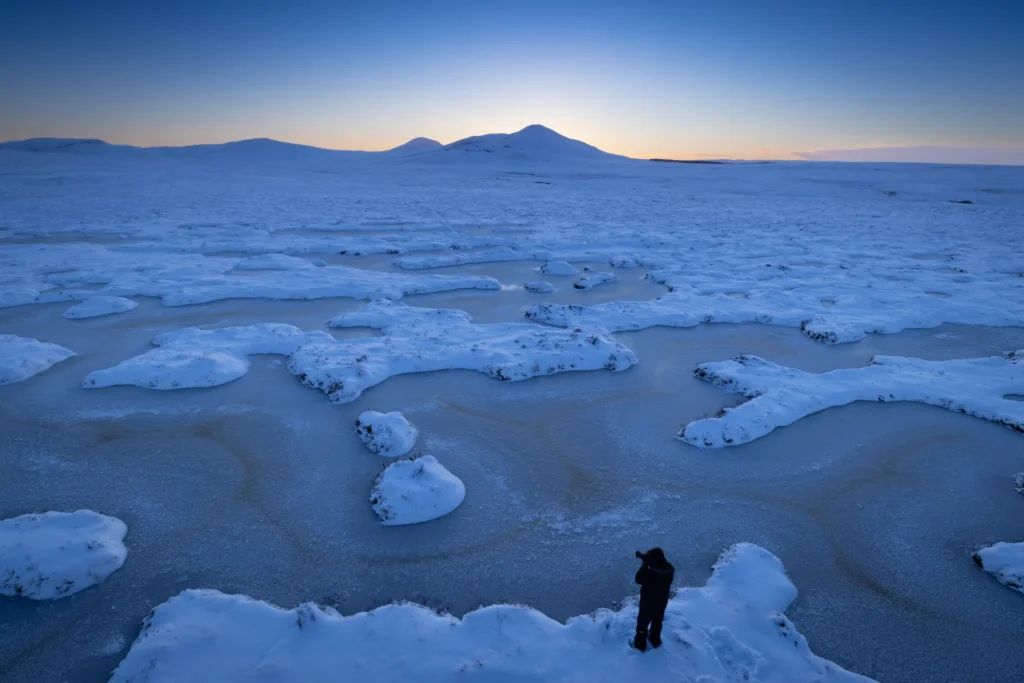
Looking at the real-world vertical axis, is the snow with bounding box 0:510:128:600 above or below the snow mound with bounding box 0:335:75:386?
below

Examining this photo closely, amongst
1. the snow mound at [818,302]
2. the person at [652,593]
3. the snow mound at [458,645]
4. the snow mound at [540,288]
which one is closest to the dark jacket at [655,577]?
the person at [652,593]

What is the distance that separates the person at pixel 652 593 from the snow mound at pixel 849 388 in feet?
11.0

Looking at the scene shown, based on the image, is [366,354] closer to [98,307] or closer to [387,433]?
[387,433]

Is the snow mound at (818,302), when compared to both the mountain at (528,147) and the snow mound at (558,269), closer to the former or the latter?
the snow mound at (558,269)

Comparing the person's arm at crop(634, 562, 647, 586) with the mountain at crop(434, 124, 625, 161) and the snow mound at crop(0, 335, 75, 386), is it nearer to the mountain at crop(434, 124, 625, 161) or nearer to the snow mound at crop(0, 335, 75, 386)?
the snow mound at crop(0, 335, 75, 386)

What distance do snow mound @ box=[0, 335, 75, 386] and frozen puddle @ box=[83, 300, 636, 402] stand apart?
3.73ft

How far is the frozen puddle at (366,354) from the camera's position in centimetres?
830

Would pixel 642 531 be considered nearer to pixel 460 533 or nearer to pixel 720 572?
pixel 720 572

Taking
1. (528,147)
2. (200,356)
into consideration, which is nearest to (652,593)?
(200,356)

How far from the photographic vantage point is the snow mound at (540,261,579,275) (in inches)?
656

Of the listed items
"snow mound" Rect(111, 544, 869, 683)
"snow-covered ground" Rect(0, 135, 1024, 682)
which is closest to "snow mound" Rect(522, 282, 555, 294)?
"snow-covered ground" Rect(0, 135, 1024, 682)

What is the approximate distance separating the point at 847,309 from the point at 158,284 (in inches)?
692

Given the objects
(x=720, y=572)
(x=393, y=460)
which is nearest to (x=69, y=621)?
(x=393, y=460)

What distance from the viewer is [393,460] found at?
641 cm
